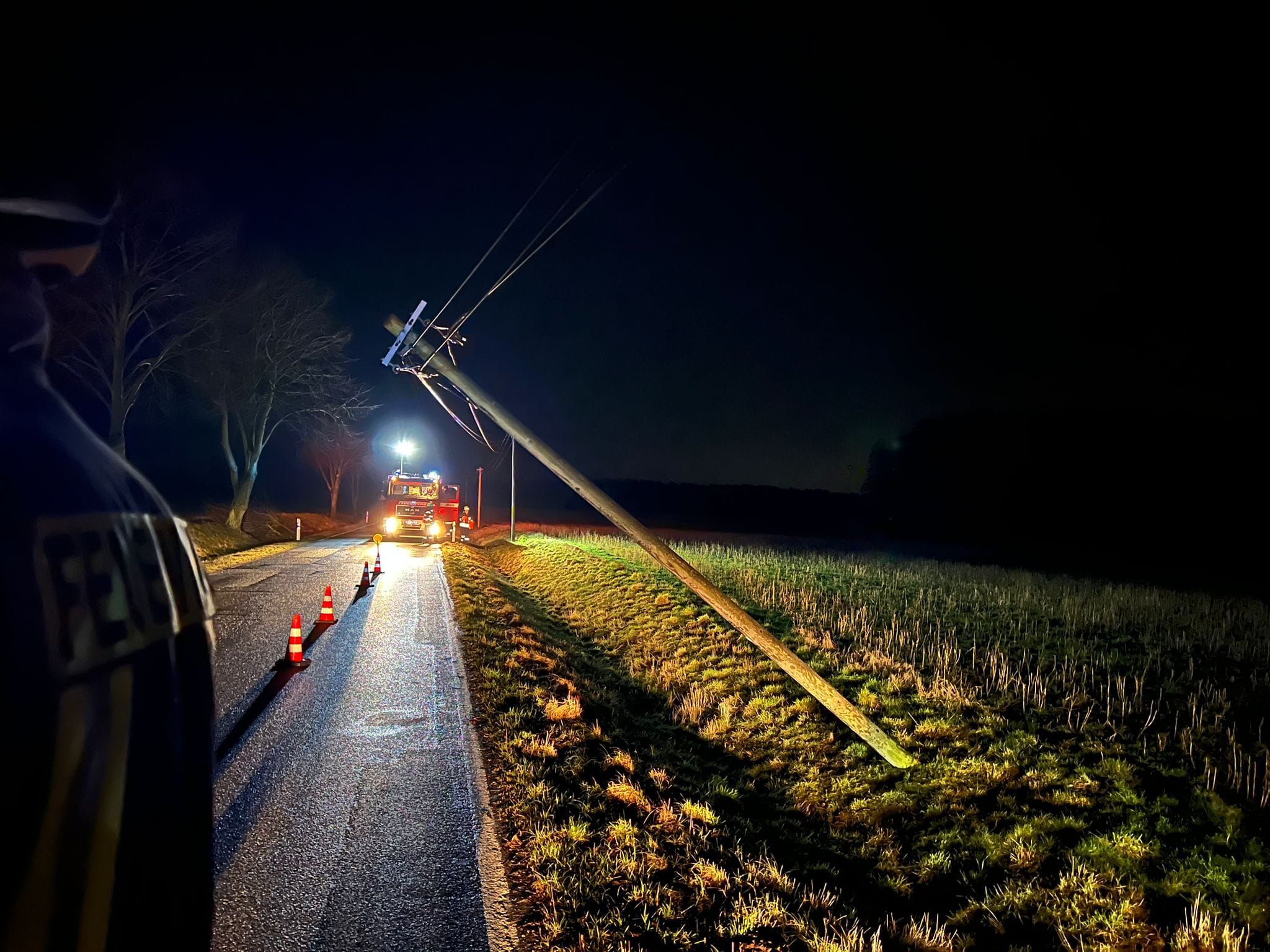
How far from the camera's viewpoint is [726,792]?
577 cm

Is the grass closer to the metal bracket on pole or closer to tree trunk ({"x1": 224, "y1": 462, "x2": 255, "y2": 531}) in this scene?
the metal bracket on pole

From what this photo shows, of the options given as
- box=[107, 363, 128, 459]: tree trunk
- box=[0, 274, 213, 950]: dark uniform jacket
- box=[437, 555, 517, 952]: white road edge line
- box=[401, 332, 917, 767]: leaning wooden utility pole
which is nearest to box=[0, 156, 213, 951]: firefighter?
box=[0, 274, 213, 950]: dark uniform jacket

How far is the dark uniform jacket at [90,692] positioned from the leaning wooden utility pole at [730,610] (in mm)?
4729

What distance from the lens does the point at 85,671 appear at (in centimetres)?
100

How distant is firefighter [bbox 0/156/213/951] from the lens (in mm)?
891

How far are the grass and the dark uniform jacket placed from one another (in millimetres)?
2655

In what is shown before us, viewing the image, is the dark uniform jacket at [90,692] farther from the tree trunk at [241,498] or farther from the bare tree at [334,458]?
the bare tree at [334,458]

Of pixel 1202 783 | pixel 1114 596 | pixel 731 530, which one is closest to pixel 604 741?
pixel 1202 783

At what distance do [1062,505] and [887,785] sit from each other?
2176 inches

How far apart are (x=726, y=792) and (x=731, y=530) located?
1831 inches

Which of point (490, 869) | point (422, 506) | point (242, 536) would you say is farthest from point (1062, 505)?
point (490, 869)

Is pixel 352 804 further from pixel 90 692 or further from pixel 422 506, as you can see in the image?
pixel 422 506

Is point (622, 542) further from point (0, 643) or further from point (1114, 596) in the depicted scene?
point (0, 643)

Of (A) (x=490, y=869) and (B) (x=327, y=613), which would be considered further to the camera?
(B) (x=327, y=613)
